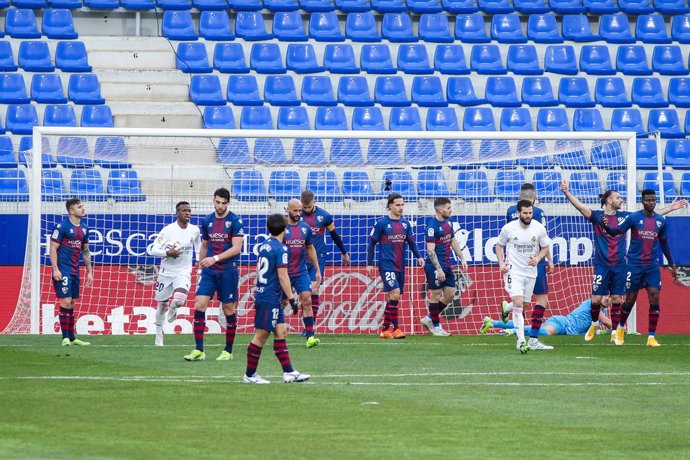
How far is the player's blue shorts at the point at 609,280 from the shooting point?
61.1ft

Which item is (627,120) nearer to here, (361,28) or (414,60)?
(414,60)

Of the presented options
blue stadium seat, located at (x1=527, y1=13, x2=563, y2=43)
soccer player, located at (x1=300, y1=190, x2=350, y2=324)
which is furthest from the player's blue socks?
blue stadium seat, located at (x1=527, y1=13, x2=563, y2=43)

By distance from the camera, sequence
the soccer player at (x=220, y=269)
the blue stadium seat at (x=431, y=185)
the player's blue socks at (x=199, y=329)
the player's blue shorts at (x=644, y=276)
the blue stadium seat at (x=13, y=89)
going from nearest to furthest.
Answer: the player's blue socks at (x=199, y=329)
the soccer player at (x=220, y=269)
the player's blue shorts at (x=644, y=276)
the blue stadium seat at (x=431, y=185)
the blue stadium seat at (x=13, y=89)

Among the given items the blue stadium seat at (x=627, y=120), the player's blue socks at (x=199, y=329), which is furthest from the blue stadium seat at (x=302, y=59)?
the player's blue socks at (x=199, y=329)

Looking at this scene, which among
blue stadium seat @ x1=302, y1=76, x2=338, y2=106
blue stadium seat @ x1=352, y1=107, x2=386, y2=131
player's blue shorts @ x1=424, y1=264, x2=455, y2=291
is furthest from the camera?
blue stadium seat @ x1=302, y1=76, x2=338, y2=106

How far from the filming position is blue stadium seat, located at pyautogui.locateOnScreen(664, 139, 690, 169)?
1012 inches

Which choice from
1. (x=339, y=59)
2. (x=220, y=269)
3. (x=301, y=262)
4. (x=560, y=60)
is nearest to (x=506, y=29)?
(x=560, y=60)

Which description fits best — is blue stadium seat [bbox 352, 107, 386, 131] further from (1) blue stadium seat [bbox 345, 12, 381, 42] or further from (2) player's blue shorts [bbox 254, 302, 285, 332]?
(2) player's blue shorts [bbox 254, 302, 285, 332]

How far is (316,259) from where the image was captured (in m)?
18.6

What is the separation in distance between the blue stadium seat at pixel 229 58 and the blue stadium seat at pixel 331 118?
2.09 metres

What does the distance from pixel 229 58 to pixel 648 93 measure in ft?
29.4

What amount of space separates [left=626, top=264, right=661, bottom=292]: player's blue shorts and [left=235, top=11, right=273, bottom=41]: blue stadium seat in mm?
11475

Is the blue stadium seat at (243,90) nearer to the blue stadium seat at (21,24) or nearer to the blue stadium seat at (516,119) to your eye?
the blue stadium seat at (21,24)

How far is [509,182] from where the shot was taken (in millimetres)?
22531
